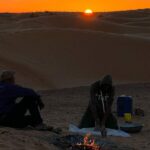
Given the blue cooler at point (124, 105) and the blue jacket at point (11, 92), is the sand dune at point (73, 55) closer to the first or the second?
the blue cooler at point (124, 105)

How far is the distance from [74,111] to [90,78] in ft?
31.2

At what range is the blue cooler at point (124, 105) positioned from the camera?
14719 mm

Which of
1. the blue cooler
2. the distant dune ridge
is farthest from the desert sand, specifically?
the blue cooler

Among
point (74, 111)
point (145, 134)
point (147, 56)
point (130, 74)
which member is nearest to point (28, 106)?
point (145, 134)

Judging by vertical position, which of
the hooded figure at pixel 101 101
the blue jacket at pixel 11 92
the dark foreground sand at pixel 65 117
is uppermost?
the blue jacket at pixel 11 92

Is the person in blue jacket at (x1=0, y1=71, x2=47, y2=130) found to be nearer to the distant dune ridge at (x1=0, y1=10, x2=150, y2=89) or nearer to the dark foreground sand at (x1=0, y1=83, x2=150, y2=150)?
the dark foreground sand at (x1=0, y1=83, x2=150, y2=150)

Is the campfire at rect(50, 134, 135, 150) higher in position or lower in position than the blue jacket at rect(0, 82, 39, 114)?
lower

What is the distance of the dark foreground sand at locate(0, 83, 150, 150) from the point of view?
889 cm

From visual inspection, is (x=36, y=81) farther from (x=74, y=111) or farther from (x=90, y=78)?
(x=74, y=111)

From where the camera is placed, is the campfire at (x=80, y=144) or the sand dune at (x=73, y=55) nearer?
the campfire at (x=80, y=144)

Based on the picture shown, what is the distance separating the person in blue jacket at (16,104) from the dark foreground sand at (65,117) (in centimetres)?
33

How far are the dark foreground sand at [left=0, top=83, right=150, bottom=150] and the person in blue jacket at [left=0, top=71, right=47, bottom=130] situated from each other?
333 mm

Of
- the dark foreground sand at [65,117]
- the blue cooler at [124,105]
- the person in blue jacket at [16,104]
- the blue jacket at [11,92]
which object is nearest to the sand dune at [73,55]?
the dark foreground sand at [65,117]

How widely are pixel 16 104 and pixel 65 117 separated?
15.0 feet
